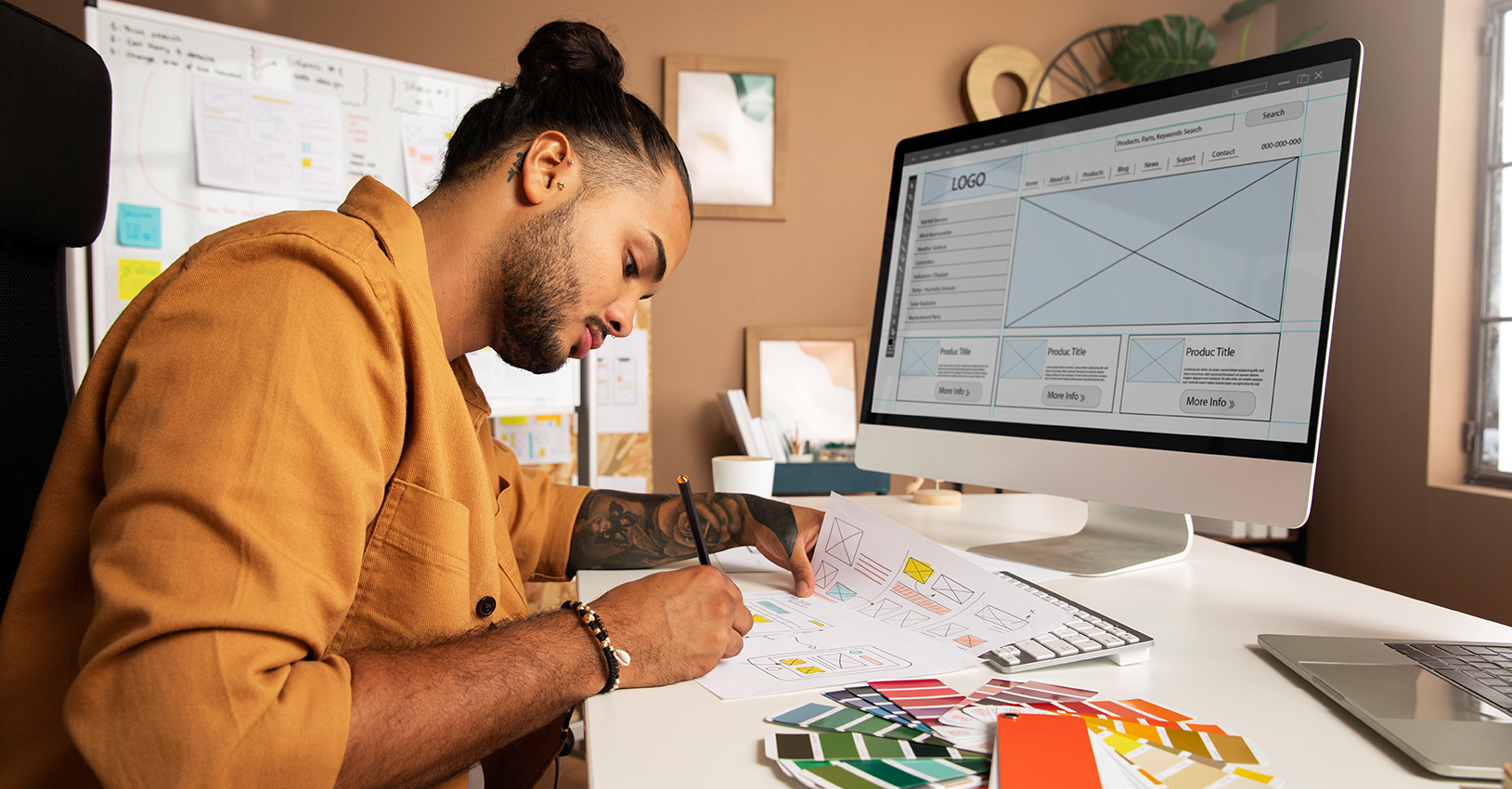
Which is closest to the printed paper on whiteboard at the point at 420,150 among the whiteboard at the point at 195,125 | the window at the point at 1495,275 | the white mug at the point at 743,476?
the whiteboard at the point at 195,125

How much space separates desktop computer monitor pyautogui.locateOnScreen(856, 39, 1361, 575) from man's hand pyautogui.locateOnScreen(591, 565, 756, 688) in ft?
1.35

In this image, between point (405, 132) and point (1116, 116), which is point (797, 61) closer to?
point (405, 132)

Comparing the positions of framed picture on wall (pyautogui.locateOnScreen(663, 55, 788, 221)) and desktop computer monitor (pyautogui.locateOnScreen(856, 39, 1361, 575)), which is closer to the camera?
desktop computer monitor (pyautogui.locateOnScreen(856, 39, 1361, 575))

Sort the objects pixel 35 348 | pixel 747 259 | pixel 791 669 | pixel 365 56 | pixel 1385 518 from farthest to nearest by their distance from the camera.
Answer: pixel 747 259
pixel 1385 518
pixel 365 56
pixel 35 348
pixel 791 669

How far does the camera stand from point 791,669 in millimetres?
582

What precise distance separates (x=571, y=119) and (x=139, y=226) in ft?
4.53

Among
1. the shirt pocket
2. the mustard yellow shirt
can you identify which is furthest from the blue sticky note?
the shirt pocket

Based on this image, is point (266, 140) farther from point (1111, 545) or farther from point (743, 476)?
point (1111, 545)

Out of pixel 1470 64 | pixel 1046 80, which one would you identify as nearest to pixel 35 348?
pixel 1046 80

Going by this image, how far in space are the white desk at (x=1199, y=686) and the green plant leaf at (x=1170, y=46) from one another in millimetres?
2184

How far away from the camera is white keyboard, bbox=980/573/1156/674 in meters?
0.57

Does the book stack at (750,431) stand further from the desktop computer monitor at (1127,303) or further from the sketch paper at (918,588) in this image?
the sketch paper at (918,588)

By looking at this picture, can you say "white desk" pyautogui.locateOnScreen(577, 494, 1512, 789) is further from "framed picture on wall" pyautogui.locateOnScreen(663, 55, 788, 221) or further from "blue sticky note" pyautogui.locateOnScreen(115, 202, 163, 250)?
"framed picture on wall" pyautogui.locateOnScreen(663, 55, 788, 221)

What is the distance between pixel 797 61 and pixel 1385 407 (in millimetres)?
1960
